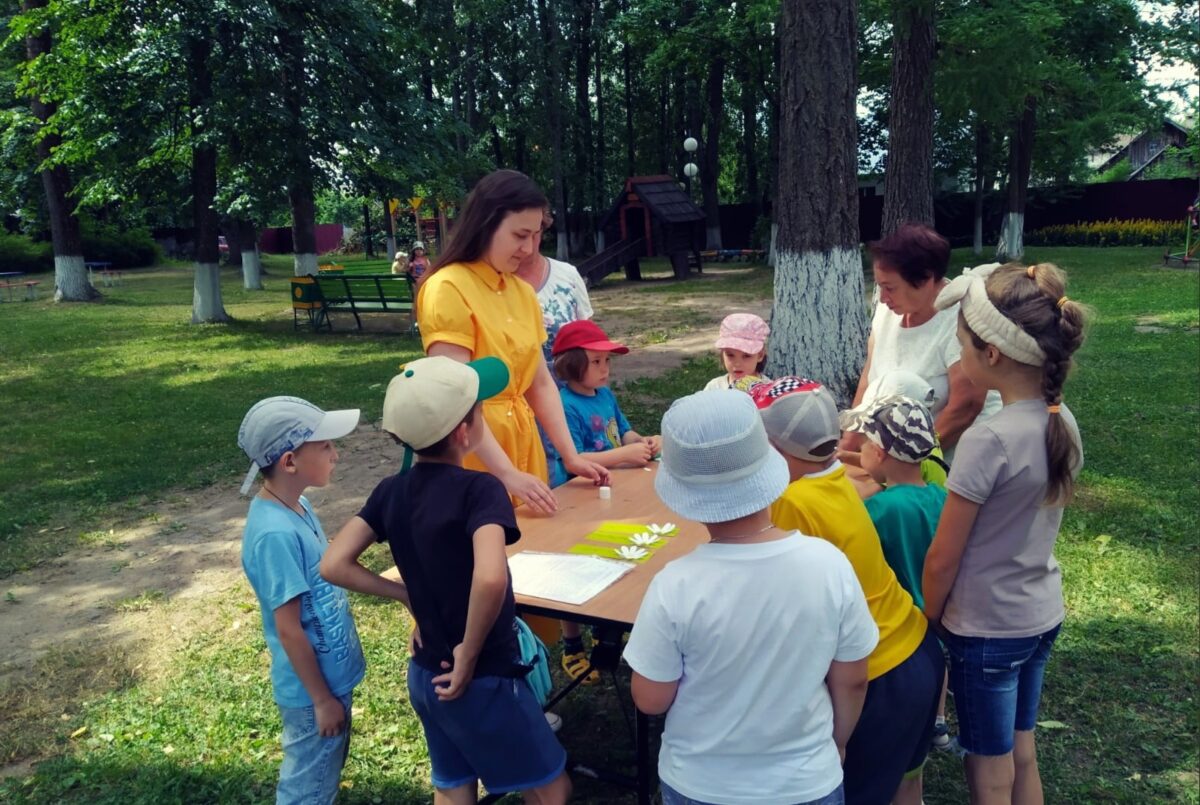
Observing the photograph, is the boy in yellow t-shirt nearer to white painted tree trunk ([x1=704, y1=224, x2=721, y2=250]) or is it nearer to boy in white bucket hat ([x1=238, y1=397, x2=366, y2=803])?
boy in white bucket hat ([x1=238, y1=397, x2=366, y2=803])

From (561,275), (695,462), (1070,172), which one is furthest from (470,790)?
(1070,172)

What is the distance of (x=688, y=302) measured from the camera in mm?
16797

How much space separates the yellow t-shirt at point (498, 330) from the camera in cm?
277

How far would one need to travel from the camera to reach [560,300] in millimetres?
3662

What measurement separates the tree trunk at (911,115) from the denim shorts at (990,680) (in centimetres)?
727

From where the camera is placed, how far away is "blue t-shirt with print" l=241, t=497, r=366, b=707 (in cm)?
225

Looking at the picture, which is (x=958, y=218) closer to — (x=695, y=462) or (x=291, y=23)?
(x=291, y=23)

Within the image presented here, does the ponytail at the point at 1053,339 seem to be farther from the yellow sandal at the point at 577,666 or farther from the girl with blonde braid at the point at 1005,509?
the yellow sandal at the point at 577,666

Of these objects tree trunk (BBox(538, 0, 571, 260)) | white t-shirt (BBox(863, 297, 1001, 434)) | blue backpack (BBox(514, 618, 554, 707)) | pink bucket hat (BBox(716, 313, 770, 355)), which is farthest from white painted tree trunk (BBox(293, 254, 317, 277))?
blue backpack (BBox(514, 618, 554, 707))

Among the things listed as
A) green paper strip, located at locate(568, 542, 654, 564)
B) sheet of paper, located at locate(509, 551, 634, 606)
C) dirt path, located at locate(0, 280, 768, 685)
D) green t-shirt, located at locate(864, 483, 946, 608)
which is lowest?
dirt path, located at locate(0, 280, 768, 685)

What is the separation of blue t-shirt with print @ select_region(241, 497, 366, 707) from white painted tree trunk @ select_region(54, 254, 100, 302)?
66.1ft

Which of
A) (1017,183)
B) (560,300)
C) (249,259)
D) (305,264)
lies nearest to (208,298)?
(305,264)

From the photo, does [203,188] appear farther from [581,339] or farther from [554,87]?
[554,87]

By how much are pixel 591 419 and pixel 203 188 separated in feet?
43.4
